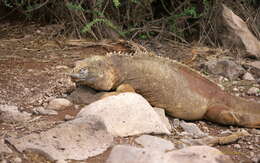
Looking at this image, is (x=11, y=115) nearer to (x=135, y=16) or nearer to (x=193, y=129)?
(x=193, y=129)

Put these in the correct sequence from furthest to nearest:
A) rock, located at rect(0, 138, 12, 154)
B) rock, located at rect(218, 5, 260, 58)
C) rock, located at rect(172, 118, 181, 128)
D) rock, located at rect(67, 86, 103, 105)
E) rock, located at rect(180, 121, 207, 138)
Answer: rock, located at rect(218, 5, 260, 58) → rock, located at rect(172, 118, 181, 128) → rock, located at rect(67, 86, 103, 105) → rock, located at rect(180, 121, 207, 138) → rock, located at rect(0, 138, 12, 154)

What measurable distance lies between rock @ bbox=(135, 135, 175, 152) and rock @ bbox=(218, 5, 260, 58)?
15.6ft

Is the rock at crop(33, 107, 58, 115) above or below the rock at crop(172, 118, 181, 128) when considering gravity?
above

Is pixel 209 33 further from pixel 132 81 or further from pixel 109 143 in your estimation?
pixel 109 143

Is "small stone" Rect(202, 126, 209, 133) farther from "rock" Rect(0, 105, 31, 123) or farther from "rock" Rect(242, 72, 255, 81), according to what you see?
"rock" Rect(242, 72, 255, 81)

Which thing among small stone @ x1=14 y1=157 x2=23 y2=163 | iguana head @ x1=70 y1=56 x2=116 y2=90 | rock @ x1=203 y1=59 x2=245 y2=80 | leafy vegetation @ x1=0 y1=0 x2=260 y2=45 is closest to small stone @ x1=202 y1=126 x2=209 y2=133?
iguana head @ x1=70 y1=56 x2=116 y2=90

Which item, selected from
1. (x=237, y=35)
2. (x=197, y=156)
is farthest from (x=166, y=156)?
(x=237, y=35)

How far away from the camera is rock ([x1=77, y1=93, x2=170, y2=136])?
3.99 metres

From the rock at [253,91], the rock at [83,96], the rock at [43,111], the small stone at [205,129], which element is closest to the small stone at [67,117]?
the rock at [43,111]

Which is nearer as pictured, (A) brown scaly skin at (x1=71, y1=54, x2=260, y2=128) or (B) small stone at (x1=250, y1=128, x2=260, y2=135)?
(A) brown scaly skin at (x1=71, y1=54, x2=260, y2=128)

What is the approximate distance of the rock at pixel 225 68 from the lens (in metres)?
6.85

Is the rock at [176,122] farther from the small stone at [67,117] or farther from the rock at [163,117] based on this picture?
the small stone at [67,117]

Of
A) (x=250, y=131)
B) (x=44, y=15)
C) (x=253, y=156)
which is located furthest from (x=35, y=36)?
(x=253, y=156)

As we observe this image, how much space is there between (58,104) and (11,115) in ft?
1.99
